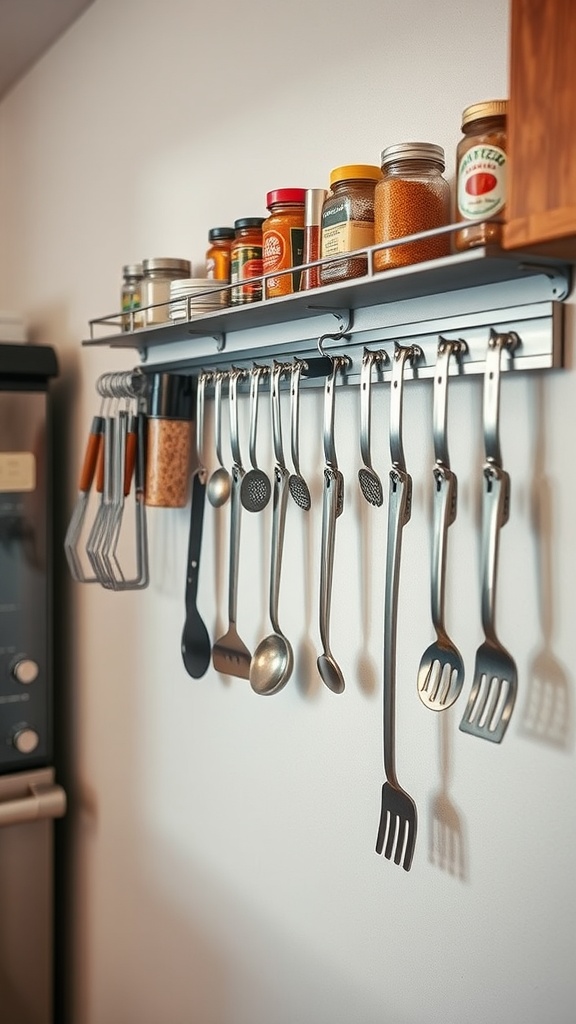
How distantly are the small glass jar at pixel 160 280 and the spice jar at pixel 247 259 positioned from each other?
192 millimetres

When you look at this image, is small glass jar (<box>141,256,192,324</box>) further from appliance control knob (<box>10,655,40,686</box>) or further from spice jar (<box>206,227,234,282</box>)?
appliance control knob (<box>10,655,40,686</box>)

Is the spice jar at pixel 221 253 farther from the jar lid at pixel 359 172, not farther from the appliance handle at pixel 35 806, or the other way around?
the appliance handle at pixel 35 806

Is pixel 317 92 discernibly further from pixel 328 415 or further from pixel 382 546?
pixel 382 546

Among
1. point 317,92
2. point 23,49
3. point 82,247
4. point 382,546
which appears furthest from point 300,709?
point 23,49

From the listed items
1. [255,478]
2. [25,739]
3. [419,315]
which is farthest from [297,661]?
[25,739]

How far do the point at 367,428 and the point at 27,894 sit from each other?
1308 millimetres

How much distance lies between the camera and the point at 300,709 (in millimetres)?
1272

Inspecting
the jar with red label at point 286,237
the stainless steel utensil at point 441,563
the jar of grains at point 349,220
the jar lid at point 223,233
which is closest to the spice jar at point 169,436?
the jar lid at point 223,233

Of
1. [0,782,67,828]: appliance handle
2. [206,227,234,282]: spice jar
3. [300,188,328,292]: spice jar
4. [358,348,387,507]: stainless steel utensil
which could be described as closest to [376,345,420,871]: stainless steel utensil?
[358,348,387,507]: stainless steel utensil

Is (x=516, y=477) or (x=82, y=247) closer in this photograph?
(x=516, y=477)

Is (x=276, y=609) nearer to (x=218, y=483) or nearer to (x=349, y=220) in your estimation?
(x=218, y=483)

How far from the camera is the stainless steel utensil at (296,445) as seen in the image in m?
1.12

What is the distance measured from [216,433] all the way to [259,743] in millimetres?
435

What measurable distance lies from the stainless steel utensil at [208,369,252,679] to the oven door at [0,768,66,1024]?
688 mm
